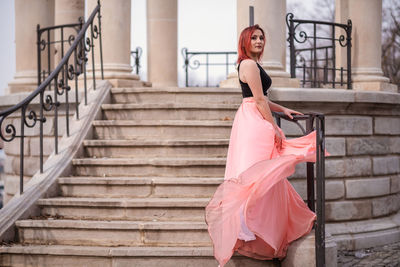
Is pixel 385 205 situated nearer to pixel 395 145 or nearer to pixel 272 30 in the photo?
pixel 395 145

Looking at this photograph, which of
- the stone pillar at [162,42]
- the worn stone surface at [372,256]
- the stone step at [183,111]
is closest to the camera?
the worn stone surface at [372,256]

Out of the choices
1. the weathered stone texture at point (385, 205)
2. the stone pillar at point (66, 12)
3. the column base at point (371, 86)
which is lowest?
the weathered stone texture at point (385, 205)

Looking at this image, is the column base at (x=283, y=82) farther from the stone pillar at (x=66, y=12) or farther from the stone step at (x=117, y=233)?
the stone pillar at (x=66, y=12)

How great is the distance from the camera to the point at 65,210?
20.5ft

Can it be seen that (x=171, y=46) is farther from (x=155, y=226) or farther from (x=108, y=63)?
(x=155, y=226)

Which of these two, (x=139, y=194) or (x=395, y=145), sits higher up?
(x=395, y=145)

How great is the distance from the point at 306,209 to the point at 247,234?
595mm

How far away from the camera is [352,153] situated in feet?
→ 27.3

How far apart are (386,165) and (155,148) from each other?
3.70m

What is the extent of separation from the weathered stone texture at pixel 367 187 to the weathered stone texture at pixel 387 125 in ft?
2.32

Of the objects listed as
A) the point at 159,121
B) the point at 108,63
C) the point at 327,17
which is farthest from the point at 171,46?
the point at 327,17

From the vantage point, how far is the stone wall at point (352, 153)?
796 centimetres

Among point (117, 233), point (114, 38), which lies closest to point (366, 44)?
point (114, 38)

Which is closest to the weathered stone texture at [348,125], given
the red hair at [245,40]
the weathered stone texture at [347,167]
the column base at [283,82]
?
the weathered stone texture at [347,167]
